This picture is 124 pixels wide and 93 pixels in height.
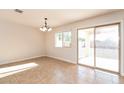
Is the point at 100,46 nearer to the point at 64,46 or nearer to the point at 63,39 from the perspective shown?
the point at 64,46

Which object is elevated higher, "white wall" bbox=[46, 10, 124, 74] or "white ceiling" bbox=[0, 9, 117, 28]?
"white ceiling" bbox=[0, 9, 117, 28]

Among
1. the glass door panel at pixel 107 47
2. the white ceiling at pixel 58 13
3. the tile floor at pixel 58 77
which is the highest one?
the white ceiling at pixel 58 13

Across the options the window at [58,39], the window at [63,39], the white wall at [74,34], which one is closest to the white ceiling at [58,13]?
the white wall at [74,34]

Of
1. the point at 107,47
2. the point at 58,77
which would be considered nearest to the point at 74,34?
the point at 107,47

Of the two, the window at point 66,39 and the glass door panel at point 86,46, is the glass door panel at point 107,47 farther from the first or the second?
→ the window at point 66,39

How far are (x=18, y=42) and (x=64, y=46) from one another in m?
3.12

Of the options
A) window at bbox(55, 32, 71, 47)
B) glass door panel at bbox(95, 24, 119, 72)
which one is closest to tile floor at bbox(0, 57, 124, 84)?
glass door panel at bbox(95, 24, 119, 72)

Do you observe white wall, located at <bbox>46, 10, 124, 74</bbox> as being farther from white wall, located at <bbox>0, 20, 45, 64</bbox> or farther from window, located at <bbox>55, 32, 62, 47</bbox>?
white wall, located at <bbox>0, 20, 45, 64</bbox>

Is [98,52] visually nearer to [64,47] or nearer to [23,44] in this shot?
[64,47]

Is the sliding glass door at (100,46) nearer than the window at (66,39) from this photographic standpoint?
Yes

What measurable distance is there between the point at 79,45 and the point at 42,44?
3683 millimetres

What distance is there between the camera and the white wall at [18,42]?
562 cm

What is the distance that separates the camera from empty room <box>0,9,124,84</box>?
135 inches

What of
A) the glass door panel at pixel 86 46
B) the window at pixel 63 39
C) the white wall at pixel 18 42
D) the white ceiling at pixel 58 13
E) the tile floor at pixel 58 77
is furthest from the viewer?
the window at pixel 63 39
